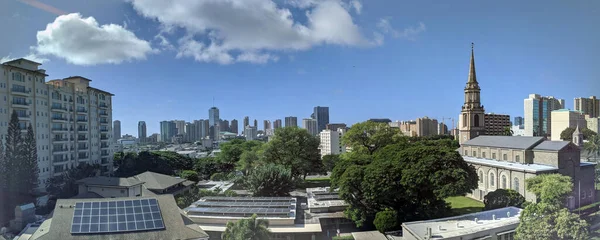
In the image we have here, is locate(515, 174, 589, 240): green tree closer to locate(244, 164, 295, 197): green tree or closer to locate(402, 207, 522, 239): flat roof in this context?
locate(402, 207, 522, 239): flat roof

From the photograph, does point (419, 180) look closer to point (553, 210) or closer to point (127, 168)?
point (553, 210)

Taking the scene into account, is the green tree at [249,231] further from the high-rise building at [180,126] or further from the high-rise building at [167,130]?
the high-rise building at [180,126]

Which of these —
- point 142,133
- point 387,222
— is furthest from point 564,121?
point 142,133

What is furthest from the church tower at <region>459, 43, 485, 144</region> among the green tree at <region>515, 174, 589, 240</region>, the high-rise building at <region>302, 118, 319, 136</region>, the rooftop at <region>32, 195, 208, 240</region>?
the high-rise building at <region>302, 118, 319, 136</region>

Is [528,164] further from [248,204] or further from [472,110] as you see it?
[248,204]

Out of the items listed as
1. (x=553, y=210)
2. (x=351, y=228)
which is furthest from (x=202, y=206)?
(x=553, y=210)

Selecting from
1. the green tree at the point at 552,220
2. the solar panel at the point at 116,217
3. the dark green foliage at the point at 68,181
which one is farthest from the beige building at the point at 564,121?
the dark green foliage at the point at 68,181
